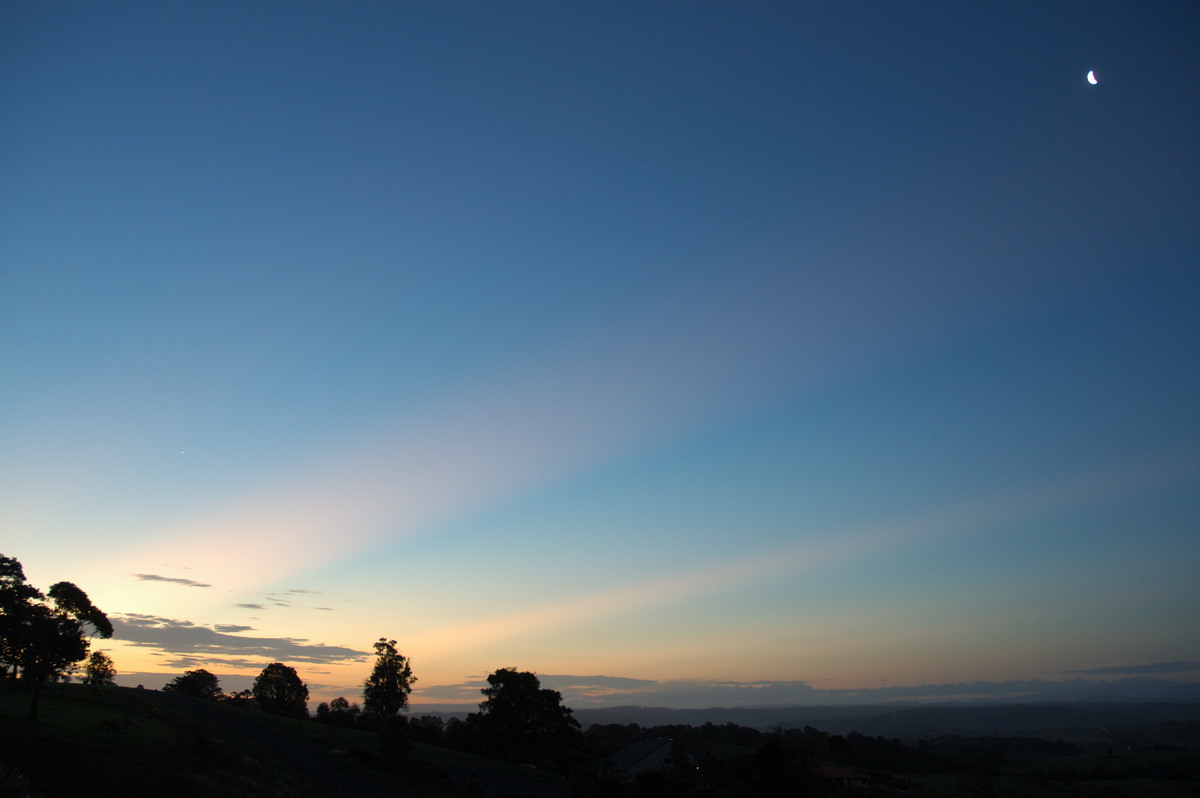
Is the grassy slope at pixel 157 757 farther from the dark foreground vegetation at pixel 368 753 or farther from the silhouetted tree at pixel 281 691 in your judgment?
the silhouetted tree at pixel 281 691

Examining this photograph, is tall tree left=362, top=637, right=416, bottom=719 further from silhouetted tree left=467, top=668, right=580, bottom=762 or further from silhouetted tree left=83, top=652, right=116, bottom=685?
silhouetted tree left=83, top=652, right=116, bottom=685

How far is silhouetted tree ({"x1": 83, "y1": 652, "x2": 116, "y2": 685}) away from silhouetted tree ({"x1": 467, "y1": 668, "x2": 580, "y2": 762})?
59609 millimetres

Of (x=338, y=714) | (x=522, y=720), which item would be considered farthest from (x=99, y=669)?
(x=522, y=720)

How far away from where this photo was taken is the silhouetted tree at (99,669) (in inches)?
3730

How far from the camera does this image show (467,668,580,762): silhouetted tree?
7988 centimetres

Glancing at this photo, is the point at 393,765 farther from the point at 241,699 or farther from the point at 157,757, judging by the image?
the point at 241,699

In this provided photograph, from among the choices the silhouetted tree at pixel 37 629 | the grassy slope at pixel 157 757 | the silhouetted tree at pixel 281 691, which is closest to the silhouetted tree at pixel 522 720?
the grassy slope at pixel 157 757

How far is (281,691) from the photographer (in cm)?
10012

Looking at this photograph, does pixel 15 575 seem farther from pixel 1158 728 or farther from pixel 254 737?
pixel 1158 728

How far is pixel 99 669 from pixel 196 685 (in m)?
15.0

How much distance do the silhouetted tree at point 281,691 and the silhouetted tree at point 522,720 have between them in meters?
36.6

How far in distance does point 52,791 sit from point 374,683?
72384 millimetres

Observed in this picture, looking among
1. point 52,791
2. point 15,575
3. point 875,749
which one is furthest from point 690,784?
point 875,749

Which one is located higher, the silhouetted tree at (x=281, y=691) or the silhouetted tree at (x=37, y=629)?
the silhouetted tree at (x=37, y=629)
